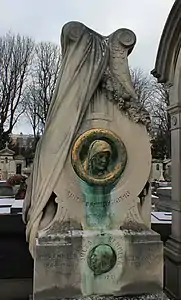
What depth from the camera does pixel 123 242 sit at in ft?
12.5

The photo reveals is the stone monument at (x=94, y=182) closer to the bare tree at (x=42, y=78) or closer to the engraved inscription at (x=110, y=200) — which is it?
the engraved inscription at (x=110, y=200)

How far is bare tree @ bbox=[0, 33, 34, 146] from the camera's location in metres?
35.3

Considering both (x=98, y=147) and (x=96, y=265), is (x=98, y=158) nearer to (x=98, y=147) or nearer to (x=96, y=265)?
(x=98, y=147)

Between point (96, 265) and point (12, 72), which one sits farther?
point (12, 72)

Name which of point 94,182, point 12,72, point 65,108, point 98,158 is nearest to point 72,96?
point 65,108

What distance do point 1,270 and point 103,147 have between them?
356 centimetres

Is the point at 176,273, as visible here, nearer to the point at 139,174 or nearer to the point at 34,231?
the point at 139,174

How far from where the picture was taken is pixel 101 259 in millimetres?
3742

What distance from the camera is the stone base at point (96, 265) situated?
3613mm

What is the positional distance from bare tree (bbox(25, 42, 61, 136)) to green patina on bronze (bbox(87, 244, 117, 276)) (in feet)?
108

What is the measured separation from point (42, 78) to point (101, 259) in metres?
34.5

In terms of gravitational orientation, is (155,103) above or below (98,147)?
above

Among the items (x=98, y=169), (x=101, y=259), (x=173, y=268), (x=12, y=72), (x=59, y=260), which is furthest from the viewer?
(x=12, y=72)

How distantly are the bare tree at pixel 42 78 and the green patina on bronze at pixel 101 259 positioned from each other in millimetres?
32980
